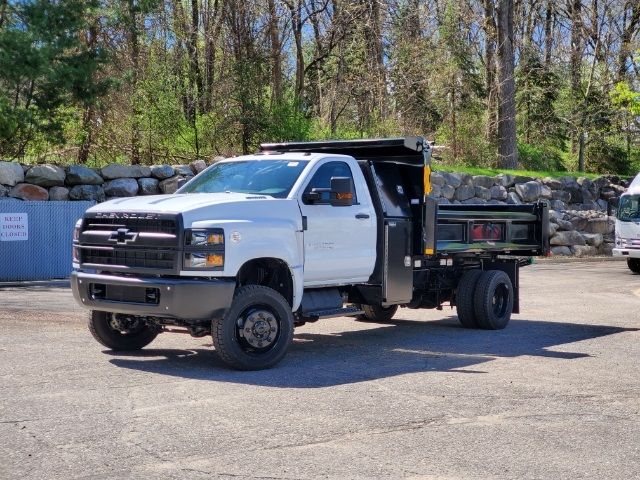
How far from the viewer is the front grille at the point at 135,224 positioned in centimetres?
924

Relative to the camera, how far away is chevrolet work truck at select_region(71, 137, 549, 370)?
9.25 metres

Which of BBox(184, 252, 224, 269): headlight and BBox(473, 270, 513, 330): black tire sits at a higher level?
BBox(184, 252, 224, 269): headlight

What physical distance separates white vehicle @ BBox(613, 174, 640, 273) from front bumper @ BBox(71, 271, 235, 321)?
1683 centimetres

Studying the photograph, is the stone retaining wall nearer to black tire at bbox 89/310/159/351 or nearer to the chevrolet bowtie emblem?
black tire at bbox 89/310/159/351

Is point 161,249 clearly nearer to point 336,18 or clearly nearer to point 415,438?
point 415,438

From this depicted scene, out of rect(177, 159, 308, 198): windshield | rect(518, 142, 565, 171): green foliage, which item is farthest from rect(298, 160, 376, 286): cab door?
rect(518, 142, 565, 171): green foliage

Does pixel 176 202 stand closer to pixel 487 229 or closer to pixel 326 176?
pixel 326 176

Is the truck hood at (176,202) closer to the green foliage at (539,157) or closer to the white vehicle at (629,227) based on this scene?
the white vehicle at (629,227)

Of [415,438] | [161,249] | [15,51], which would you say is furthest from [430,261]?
[15,51]

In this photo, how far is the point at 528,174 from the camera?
3047cm

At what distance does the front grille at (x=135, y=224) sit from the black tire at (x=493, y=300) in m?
5.23

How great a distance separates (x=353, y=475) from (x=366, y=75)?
2600 cm

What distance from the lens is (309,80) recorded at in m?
35.5

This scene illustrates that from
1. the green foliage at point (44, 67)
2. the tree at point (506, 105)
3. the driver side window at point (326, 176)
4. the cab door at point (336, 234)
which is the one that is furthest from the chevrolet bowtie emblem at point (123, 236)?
the tree at point (506, 105)
